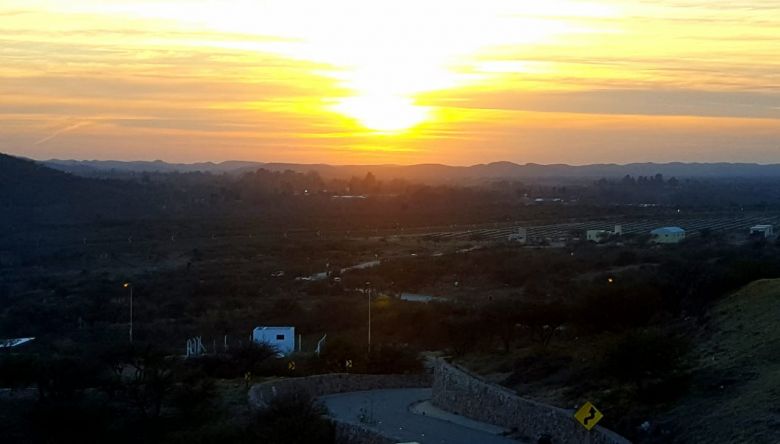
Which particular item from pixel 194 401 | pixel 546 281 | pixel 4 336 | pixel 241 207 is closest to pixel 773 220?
pixel 546 281

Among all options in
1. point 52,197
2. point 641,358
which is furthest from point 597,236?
point 641,358

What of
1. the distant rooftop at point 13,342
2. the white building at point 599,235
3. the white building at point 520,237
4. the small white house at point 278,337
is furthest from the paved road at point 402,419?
the white building at point 520,237

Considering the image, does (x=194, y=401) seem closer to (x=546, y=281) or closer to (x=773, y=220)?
(x=546, y=281)

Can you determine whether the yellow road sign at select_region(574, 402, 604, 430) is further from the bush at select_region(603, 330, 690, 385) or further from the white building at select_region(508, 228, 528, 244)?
the white building at select_region(508, 228, 528, 244)

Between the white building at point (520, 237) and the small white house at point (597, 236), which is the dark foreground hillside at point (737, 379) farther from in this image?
the white building at point (520, 237)

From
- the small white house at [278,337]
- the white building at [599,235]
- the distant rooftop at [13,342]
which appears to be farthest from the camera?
the white building at [599,235]

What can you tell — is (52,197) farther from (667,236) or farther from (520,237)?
(667,236)
